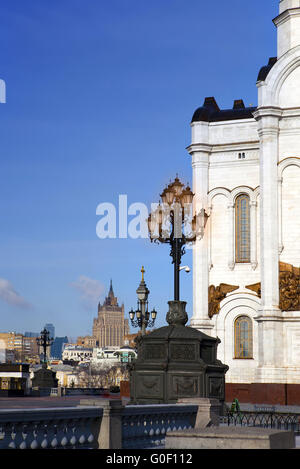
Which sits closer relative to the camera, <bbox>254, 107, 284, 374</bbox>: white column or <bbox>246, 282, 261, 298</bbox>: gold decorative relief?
<bbox>254, 107, 284, 374</bbox>: white column

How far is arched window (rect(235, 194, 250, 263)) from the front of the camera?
158 feet

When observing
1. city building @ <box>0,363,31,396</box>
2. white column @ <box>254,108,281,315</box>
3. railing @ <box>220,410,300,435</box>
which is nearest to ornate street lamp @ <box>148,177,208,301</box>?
railing @ <box>220,410,300,435</box>

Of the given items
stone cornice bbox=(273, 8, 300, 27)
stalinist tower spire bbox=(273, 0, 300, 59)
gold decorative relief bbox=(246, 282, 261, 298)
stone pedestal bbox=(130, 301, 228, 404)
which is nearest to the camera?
stone pedestal bbox=(130, 301, 228, 404)

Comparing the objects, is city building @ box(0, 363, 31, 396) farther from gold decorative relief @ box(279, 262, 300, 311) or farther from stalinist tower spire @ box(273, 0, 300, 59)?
stalinist tower spire @ box(273, 0, 300, 59)

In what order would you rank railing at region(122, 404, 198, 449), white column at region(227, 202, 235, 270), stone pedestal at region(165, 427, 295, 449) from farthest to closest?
white column at region(227, 202, 235, 270), railing at region(122, 404, 198, 449), stone pedestal at region(165, 427, 295, 449)

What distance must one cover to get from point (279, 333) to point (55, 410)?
31.0m

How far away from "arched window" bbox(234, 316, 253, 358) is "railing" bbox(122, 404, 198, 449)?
29100 mm

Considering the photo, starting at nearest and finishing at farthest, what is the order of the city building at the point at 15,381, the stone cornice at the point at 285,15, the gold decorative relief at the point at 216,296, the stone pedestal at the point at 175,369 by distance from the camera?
1. the stone pedestal at the point at 175,369
2. the stone cornice at the point at 285,15
3. the gold decorative relief at the point at 216,296
4. the city building at the point at 15,381

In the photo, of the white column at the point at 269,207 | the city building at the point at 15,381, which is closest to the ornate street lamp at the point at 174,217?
the white column at the point at 269,207

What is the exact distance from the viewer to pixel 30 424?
14242mm

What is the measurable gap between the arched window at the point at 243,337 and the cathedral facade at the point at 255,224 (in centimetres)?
6

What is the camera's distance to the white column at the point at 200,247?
48.9m

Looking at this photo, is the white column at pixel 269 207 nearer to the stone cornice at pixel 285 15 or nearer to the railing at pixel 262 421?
the stone cornice at pixel 285 15
